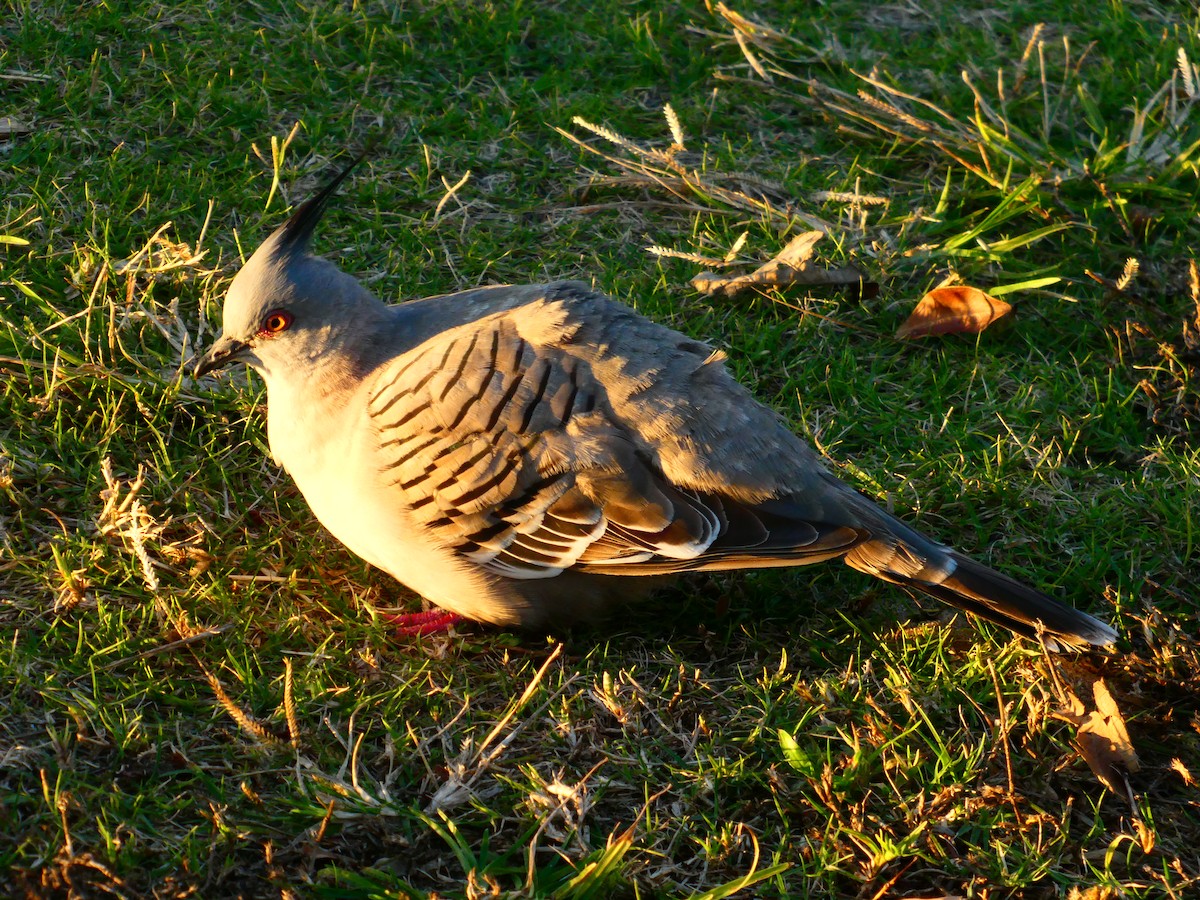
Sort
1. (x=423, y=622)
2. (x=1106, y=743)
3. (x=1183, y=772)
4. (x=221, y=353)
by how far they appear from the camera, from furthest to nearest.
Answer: (x=221, y=353) → (x=423, y=622) → (x=1106, y=743) → (x=1183, y=772)

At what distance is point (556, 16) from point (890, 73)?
1629mm

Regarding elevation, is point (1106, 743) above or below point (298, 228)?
below

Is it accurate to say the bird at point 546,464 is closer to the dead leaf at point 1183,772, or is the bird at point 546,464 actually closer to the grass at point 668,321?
the grass at point 668,321

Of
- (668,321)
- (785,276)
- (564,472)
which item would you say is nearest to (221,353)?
(564,472)

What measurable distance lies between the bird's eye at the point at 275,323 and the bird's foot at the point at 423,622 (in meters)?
0.91

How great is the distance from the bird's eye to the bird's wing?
438 millimetres

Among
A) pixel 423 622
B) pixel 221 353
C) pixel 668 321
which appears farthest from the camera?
pixel 668 321

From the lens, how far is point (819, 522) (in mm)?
3533

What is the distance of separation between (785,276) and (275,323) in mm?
2032

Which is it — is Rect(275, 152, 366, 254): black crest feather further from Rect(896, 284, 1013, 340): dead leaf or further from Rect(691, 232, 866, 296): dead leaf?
Rect(896, 284, 1013, 340): dead leaf

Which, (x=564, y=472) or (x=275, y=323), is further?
(x=275, y=323)

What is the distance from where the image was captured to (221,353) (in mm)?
3793

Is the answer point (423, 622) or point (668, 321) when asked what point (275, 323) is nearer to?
point (423, 622)

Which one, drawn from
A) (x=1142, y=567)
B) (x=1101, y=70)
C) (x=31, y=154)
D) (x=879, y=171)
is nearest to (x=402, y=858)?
(x=1142, y=567)
